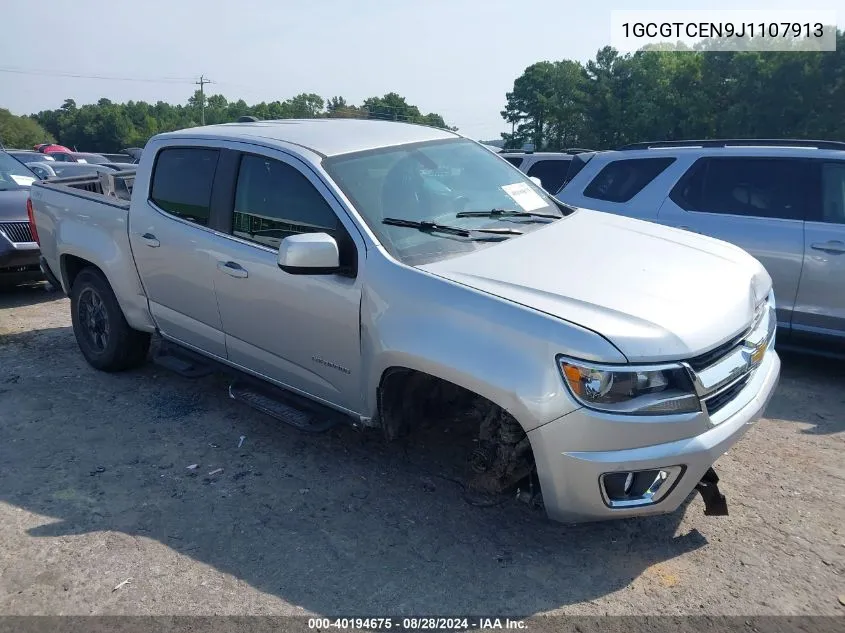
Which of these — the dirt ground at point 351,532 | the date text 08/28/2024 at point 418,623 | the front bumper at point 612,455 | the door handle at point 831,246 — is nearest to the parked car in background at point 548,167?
the door handle at point 831,246

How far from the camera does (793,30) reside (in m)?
14.1

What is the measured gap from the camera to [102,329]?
218 inches

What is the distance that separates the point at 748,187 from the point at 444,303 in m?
3.89

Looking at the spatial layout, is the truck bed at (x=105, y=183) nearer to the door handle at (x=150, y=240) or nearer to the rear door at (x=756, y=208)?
the door handle at (x=150, y=240)

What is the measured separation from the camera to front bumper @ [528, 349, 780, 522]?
9.09ft

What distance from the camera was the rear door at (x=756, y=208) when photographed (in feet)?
17.9

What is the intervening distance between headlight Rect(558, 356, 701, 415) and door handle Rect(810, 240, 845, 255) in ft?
10.7

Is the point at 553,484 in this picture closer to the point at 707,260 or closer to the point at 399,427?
the point at 399,427

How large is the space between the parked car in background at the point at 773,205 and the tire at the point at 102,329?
4.28 metres

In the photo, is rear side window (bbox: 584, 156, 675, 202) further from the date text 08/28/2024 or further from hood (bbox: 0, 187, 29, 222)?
hood (bbox: 0, 187, 29, 222)

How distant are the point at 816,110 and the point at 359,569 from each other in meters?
41.3

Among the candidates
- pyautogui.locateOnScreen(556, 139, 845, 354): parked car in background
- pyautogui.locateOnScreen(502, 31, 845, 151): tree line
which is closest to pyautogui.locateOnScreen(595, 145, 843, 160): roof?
pyautogui.locateOnScreen(556, 139, 845, 354): parked car in background

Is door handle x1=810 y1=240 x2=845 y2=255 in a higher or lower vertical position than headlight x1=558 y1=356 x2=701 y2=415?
higher

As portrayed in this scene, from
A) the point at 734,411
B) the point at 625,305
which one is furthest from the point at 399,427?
the point at 734,411
